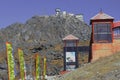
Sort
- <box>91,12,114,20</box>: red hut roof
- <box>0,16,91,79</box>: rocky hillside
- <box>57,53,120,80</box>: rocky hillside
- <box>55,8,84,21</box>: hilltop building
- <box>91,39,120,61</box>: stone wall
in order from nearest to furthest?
<box>57,53,120,80</box>: rocky hillside
<box>91,39,120,61</box>: stone wall
<box>91,12,114,20</box>: red hut roof
<box>0,16,91,79</box>: rocky hillside
<box>55,8,84,21</box>: hilltop building

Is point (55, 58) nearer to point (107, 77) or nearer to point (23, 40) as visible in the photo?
point (23, 40)

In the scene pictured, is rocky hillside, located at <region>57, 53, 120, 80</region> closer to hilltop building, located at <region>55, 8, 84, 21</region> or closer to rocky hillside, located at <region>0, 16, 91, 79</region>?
rocky hillside, located at <region>0, 16, 91, 79</region>

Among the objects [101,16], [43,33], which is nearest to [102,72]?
[101,16]

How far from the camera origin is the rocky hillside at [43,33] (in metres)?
119

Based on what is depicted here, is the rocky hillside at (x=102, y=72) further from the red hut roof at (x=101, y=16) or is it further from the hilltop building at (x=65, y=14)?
the hilltop building at (x=65, y=14)

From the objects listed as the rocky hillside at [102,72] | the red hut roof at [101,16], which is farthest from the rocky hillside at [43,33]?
the rocky hillside at [102,72]

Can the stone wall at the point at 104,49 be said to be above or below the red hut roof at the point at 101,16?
below

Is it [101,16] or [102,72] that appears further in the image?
[101,16]

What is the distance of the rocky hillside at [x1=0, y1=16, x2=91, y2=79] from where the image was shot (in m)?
119

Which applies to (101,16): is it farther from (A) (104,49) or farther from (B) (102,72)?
(B) (102,72)

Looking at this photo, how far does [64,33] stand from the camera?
4943 inches

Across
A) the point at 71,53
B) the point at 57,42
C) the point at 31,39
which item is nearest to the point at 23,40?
the point at 31,39

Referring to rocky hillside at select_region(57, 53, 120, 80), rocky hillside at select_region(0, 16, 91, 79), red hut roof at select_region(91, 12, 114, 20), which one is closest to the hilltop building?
rocky hillside at select_region(0, 16, 91, 79)

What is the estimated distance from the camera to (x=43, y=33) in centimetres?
12725
